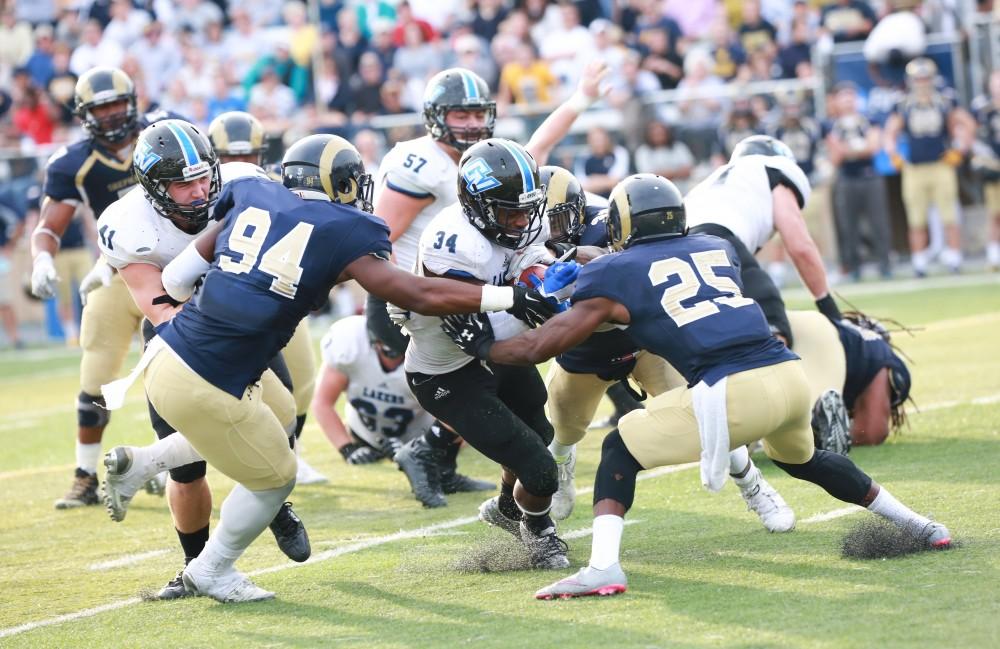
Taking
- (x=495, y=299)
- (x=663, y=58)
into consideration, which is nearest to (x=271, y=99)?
(x=663, y=58)

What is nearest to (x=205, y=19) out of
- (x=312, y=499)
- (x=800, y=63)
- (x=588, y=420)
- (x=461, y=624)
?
(x=800, y=63)

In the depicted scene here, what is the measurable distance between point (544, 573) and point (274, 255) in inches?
58.6

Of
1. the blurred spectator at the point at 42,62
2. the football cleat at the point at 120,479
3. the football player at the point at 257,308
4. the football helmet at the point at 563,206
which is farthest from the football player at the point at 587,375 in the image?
the blurred spectator at the point at 42,62

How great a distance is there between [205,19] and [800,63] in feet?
26.2

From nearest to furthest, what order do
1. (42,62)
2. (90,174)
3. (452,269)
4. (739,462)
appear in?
1. (452,269)
2. (739,462)
3. (90,174)
4. (42,62)

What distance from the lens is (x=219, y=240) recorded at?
4895 mm

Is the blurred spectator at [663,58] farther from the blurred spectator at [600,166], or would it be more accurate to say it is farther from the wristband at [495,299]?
the wristband at [495,299]

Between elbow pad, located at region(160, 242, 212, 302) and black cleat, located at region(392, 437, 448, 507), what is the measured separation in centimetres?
186

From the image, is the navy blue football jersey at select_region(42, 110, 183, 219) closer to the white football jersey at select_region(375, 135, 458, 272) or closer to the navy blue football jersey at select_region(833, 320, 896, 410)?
the white football jersey at select_region(375, 135, 458, 272)

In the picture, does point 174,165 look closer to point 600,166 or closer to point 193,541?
point 193,541

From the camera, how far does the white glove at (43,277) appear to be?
23.7 feet

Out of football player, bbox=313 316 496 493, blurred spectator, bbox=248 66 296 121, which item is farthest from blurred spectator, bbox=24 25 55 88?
football player, bbox=313 316 496 493

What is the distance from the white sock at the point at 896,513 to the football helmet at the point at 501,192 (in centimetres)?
153

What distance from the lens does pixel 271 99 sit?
16.9 metres
